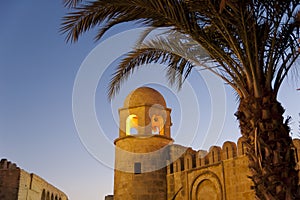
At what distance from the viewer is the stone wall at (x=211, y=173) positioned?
Result: 1056 centimetres

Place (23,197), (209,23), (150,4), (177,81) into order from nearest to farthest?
(150,4)
(209,23)
(177,81)
(23,197)

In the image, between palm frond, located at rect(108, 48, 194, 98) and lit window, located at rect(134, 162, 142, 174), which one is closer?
palm frond, located at rect(108, 48, 194, 98)

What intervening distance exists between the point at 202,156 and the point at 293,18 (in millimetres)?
7658

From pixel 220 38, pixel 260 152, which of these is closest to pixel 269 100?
pixel 260 152

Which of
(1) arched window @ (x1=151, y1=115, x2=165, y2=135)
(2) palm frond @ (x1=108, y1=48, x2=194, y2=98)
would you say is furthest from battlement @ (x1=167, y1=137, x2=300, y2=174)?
(2) palm frond @ (x1=108, y1=48, x2=194, y2=98)

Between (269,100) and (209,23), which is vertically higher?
(209,23)

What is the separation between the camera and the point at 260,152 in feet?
13.4

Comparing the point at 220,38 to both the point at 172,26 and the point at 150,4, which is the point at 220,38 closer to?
the point at 172,26

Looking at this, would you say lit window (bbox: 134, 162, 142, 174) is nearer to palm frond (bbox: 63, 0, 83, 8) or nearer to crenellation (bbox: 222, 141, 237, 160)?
crenellation (bbox: 222, 141, 237, 160)

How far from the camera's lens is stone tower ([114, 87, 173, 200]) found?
485 inches

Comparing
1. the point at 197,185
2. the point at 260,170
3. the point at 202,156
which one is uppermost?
the point at 202,156

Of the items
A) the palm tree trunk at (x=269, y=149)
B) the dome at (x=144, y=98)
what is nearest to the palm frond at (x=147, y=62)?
the palm tree trunk at (x=269, y=149)

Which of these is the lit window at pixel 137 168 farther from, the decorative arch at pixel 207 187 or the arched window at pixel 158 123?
the decorative arch at pixel 207 187

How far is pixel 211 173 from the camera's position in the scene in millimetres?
11445
